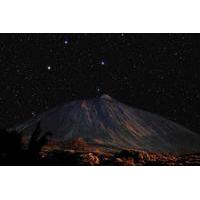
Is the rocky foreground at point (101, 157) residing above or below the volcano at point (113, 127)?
below

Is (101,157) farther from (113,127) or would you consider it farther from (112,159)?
(113,127)

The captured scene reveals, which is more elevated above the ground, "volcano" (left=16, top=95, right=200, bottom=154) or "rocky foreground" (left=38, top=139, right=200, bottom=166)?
"volcano" (left=16, top=95, right=200, bottom=154)

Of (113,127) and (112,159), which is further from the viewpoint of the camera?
(113,127)

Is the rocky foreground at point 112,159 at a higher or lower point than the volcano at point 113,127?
lower

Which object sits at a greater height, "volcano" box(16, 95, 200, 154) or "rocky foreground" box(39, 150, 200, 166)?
"volcano" box(16, 95, 200, 154)

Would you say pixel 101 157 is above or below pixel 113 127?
below

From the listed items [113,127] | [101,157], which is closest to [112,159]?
[101,157]
